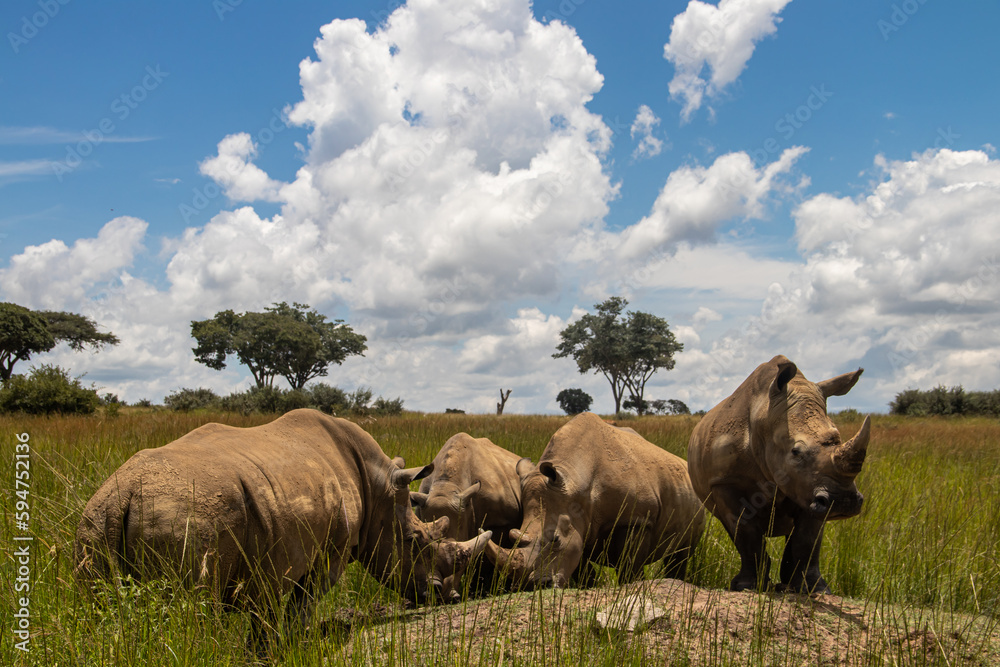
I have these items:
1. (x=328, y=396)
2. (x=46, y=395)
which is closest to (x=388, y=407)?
(x=328, y=396)

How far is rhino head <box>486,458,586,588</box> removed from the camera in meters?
4.92

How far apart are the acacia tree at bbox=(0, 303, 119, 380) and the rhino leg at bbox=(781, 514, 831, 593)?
44098 millimetres

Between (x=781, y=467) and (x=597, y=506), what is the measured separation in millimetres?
1691

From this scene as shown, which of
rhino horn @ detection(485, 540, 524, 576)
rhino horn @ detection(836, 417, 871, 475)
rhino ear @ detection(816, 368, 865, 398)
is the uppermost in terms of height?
rhino ear @ detection(816, 368, 865, 398)

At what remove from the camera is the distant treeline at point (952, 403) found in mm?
32906

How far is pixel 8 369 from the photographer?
41.8m

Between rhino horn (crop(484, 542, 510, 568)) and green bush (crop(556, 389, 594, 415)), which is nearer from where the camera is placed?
rhino horn (crop(484, 542, 510, 568))

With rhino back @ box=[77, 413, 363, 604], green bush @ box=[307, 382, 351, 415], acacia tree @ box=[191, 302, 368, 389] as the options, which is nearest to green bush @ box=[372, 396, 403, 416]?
green bush @ box=[307, 382, 351, 415]

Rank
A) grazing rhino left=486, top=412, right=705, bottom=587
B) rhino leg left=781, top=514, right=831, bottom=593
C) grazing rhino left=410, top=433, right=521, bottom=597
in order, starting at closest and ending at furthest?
1. rhino leg left=781, top=514, right=831, bottom=593
2. grazing rhino left=486, top=412, right=705, bottom=587
3. grazing rhino left=410, top=433, right=521, bottom=597

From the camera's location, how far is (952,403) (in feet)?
111

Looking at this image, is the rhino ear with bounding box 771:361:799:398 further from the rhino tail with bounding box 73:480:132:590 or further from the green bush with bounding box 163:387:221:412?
the green bush with bounding box 163:387:221:412

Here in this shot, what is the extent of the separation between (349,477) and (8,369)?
47.1 m

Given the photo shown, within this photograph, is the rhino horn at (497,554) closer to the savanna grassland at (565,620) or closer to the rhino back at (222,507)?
the savanna grassland at (565,620)

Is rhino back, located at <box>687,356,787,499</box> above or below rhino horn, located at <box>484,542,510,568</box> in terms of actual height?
above
